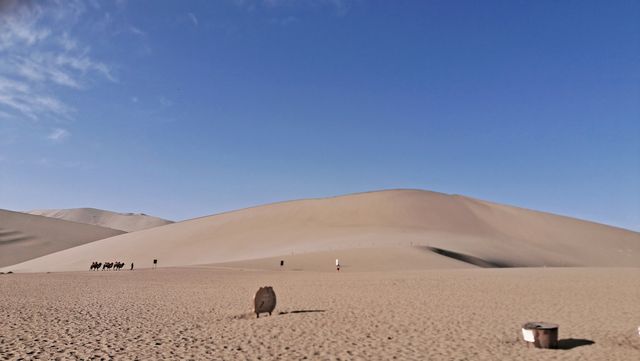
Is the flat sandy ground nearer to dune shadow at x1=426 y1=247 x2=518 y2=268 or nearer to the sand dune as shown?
dune shadow at x1=426 y1=247 x2=518 y2=268

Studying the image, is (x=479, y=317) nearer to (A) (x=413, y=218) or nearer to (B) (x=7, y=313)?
(B) (x=7, y=313)

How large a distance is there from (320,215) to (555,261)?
35.3 meters

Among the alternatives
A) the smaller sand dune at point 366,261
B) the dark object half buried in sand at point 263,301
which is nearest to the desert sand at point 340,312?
the smaller sand dune at point 366,261

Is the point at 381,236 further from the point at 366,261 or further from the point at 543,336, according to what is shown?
the point at 543,336

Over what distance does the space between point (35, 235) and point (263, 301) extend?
352 ft

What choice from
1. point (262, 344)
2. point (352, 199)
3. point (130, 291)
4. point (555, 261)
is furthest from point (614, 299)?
point (352, 199)

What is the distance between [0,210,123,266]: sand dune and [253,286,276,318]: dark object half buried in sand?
88.7 meters

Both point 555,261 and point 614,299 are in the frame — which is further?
point 555,261

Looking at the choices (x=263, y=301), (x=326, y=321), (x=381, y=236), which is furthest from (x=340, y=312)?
(x=381, y=236)

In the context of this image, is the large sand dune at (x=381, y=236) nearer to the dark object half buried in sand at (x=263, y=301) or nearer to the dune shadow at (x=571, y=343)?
the dark object half buried in sand at (x=263, y=301)

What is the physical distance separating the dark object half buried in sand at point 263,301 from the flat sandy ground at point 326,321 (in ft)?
1.63

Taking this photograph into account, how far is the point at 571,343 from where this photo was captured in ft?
39.4

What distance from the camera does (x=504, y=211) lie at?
284 ft

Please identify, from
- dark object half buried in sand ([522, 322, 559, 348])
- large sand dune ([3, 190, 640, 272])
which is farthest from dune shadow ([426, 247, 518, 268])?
dark object half buried in sand ([522, 322, 559, 348])
